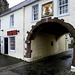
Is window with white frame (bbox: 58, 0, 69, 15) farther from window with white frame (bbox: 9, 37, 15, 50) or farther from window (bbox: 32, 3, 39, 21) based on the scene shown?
window with white frame (bbox: 9, 37, 15, 50)

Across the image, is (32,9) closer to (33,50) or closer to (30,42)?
(30,42)

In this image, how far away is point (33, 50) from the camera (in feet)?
30.0

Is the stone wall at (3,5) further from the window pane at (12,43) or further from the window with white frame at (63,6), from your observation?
the window with white frame at (63,6)

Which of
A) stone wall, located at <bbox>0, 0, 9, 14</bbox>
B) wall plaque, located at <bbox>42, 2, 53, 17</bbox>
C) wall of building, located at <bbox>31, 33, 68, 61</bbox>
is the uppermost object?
stone wall, located at <bbox>0, 0, 9, 14</bbox>

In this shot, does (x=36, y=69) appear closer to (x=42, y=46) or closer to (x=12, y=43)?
(x=42, y=46)

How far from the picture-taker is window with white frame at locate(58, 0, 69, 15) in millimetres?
6725

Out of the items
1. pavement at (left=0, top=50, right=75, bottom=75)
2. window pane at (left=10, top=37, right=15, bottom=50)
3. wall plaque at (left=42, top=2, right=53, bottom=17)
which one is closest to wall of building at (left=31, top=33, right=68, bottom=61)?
pavement at (left=0, top=50, right=75, bottom=75)

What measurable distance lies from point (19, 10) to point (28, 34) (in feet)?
10.8

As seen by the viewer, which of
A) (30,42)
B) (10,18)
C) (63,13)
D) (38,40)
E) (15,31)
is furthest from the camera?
(10,18)

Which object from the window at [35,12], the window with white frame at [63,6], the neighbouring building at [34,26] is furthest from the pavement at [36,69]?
the window at [35,12]

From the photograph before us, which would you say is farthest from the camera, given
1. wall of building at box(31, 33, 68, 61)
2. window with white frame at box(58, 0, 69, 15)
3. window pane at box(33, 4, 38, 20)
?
wall of building at box(31, 33, 68, 61)

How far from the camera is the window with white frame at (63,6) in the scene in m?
6.72

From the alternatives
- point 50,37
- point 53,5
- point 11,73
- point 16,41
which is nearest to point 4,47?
point 16,41

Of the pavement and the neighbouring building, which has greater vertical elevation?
the neighbouring building
